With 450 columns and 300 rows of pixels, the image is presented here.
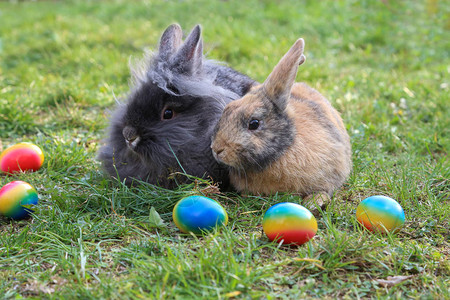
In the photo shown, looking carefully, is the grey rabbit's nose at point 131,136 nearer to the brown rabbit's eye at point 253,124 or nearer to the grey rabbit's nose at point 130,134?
the grey rabbit's nose at point 130,134

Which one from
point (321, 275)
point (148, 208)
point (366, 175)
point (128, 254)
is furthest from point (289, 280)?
point (366, 175)

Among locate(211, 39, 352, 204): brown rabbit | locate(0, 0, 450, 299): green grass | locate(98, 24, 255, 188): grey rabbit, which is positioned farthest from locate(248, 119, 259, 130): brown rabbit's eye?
locate(0, 0, 450, 299): green grass

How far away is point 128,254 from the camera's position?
2.45m

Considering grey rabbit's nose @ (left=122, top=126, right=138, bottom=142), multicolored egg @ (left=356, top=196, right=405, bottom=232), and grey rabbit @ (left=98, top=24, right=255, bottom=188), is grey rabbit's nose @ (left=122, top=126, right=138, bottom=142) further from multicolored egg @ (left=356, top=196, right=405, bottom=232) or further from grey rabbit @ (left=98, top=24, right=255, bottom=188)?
multicolored egg @ (left=356, top=196, right=405, bottom=232)

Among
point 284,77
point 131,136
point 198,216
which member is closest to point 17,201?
point 131,136

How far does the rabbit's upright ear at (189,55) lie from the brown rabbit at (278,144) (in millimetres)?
434

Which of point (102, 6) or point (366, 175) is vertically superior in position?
point (102, 6)

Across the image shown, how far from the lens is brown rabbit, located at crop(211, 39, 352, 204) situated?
2.88m

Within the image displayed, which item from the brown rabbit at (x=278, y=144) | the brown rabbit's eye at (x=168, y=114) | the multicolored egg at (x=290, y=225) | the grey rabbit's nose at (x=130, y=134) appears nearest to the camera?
the multicolored egg at (x=290, y=225)

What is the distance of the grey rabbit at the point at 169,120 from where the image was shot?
305 centimetres

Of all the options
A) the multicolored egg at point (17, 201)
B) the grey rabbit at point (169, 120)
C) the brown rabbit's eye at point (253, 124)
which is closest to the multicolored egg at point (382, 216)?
the brown rabbit's eye at point (253, 124)

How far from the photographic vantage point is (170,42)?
3.44 metres

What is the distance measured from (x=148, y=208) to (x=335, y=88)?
308 centimetres

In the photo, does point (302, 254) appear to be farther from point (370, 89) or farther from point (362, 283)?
point (370, 89)
